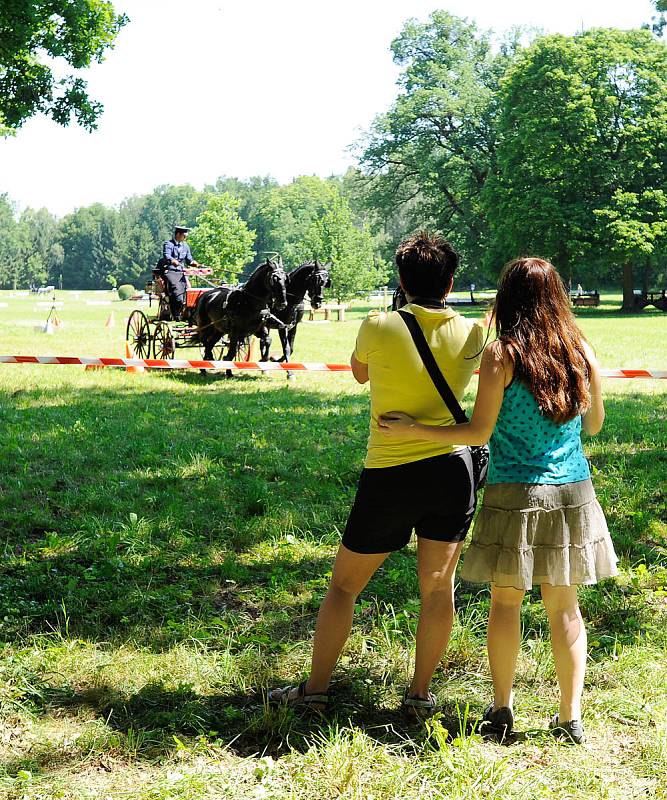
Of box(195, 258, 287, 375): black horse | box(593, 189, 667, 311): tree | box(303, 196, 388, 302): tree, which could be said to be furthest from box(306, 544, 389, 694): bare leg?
box(303, 196, 388, 302): tree

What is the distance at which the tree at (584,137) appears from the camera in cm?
4197

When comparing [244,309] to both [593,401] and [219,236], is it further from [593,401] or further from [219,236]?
[219,236]

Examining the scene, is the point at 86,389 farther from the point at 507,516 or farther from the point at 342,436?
the point at 507,516

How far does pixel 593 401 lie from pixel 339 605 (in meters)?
1.33

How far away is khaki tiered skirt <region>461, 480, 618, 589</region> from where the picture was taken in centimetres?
329

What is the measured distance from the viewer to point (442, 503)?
11.3 ft

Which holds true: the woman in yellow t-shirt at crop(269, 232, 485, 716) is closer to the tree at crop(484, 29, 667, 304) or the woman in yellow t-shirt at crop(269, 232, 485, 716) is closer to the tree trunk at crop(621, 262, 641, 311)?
the tree at crop(484, 29, 667, 304)

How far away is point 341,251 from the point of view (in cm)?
5194

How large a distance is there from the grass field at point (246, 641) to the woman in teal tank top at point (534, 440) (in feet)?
2.24

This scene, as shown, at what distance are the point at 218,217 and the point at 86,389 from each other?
1801 inches

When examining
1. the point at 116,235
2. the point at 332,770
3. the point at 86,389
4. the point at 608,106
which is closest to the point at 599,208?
the point at 608,106

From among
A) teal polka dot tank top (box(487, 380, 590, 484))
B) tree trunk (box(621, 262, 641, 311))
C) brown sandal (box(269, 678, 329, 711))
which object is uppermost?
tree trunk (box(621, 262, 641, 311))

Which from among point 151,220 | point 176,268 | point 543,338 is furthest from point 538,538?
point 151,220

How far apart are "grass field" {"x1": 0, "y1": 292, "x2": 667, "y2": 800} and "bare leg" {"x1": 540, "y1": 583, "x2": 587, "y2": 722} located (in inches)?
8.0
